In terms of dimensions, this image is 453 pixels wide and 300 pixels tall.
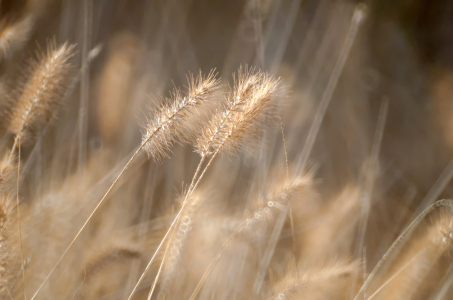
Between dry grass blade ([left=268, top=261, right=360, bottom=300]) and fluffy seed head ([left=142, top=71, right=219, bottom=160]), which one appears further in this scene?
dry grass blade ([left=268, top=261, right=360, bottom=300])

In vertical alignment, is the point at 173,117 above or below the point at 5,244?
above

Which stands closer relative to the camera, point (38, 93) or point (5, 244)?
point (5, 244)

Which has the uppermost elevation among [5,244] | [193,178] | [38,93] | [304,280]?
[38,93]

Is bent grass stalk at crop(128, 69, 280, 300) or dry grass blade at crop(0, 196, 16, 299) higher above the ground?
bent grass stalk at crop(128, 69, 280, 300)

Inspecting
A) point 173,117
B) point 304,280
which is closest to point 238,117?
point 173,117

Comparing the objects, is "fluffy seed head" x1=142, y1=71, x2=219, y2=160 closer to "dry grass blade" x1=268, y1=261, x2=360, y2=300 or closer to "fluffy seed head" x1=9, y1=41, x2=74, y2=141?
"fluffy seed head" x1=9, y1=41, x2=74, y2=141

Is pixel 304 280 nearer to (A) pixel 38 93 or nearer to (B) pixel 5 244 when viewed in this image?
(B) pixel 5 244

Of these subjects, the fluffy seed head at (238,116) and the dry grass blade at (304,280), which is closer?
the fluffy seed head at (238,116)

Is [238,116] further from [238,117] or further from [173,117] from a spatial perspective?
[173,117]

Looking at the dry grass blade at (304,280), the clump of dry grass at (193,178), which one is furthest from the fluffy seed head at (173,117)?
the dry grass blade at (304,280)

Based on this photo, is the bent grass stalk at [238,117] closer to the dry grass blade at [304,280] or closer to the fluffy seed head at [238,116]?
the fluffy seed head at [238,116]

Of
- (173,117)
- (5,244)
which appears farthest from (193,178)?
(5,244)

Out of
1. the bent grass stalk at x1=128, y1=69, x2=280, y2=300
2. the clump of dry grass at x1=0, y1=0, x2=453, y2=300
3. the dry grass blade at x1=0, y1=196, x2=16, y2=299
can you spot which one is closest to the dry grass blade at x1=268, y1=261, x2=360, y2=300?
the clump of dry grass at x1=0, y1=0, x2=453, y2=300
